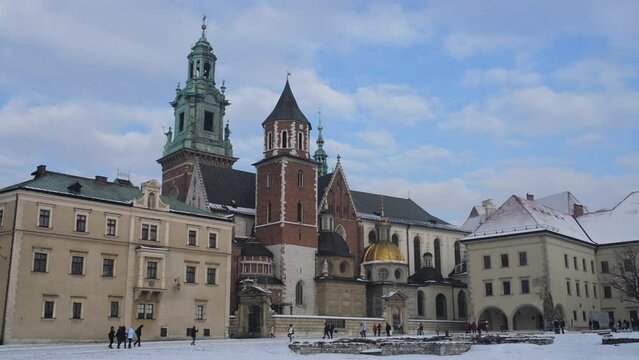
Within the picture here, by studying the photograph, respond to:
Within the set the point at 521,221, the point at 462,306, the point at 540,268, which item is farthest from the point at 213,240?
the point at 462,306

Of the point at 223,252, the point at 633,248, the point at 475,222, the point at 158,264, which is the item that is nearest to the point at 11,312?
the point at 158,264

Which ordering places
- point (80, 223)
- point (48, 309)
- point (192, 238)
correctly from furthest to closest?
point (192, 238) < point (80, 223) < point (48, 309)

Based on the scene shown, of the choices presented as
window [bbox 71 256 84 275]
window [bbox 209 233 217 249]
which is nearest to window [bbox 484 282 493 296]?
window [bbox 209 233 217 249]

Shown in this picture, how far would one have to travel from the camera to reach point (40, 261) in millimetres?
44094

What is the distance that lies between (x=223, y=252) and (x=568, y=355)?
2953 cm

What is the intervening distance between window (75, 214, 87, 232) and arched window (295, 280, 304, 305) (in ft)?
81.8

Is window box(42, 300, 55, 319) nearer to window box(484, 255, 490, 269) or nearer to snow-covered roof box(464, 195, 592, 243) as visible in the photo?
snow-covered roof box(464, 195, 592, 243)

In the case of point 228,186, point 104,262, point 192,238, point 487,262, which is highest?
point 228,186

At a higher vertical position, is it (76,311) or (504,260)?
(504,260)

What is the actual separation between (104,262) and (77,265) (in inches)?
72.7

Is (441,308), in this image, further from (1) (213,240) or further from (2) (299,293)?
(1) (213,240)

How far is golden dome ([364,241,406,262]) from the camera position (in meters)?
75.0

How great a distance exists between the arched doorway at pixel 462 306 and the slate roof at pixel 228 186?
85.2 ft

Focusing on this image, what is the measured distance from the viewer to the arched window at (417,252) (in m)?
86.4
